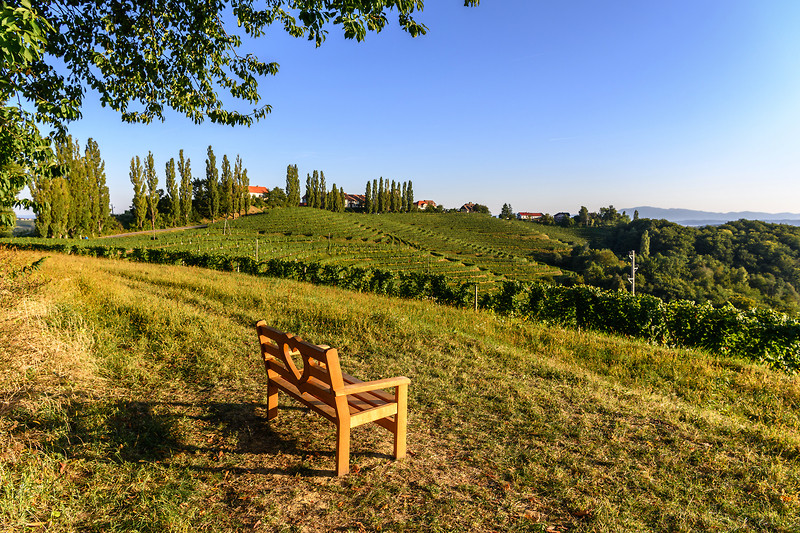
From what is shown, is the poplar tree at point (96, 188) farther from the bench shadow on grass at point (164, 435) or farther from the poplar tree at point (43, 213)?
the bench shadow on grass at point (164, 435)

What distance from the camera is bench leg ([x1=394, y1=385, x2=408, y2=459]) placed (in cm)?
316

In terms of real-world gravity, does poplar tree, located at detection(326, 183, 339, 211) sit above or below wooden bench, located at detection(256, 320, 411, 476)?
above

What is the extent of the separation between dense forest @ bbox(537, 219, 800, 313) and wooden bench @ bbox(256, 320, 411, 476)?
35.5 metres

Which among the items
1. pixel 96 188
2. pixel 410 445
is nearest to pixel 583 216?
pixel 96 188

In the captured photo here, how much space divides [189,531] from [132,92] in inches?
234

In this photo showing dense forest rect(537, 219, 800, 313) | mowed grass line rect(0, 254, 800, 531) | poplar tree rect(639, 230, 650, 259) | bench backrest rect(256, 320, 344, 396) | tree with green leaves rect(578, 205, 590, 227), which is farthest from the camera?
tree with green leaves rect(578, 205, 590, 227)

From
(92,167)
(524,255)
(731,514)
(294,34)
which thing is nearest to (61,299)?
(294,34)

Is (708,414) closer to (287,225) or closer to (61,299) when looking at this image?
(61,299)

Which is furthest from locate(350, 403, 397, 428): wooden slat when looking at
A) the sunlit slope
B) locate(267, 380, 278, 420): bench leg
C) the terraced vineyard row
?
the terraced vineyard row

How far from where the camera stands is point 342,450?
2.93 m

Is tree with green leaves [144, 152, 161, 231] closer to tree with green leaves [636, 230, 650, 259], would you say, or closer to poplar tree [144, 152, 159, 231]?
poplar tree [144, 152, 159, 231]

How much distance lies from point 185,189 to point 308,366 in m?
72.5

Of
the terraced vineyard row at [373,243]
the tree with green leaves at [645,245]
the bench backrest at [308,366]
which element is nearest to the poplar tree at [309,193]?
the terraced vineyard row at [373,243]

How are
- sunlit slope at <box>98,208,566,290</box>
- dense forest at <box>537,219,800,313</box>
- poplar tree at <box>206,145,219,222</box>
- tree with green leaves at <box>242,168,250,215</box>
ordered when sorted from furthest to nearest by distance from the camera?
tree with green leaves at <box>242,168,250,215</box> → poplar tree at <box>206,145,219,222</box> → sunlit slope at <box>98,208,566,290</box> → dense forest at <box>537,219,800,313</box>
